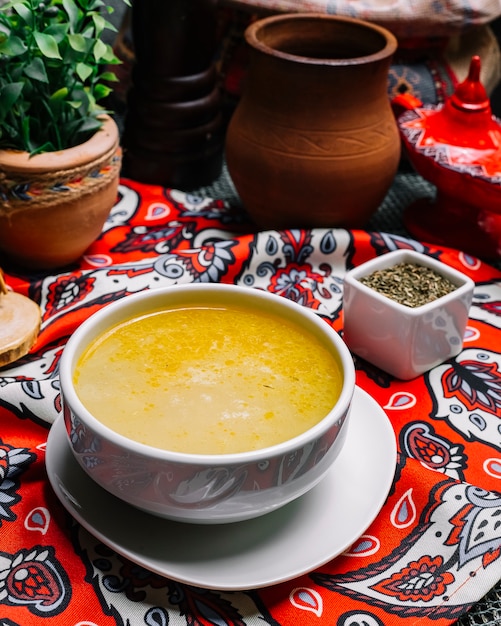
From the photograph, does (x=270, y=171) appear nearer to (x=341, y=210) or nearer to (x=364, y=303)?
(x=341, y=210)

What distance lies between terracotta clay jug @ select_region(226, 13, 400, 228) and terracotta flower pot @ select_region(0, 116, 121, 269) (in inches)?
7.2

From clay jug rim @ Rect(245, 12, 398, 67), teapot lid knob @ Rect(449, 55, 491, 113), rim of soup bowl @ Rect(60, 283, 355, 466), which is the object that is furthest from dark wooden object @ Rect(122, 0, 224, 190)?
rim of soup bowl @ Rect(60, 283, 355, 466)

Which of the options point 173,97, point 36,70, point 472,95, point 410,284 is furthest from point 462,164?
point 36,70

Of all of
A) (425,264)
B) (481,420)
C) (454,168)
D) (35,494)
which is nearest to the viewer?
(35,494)

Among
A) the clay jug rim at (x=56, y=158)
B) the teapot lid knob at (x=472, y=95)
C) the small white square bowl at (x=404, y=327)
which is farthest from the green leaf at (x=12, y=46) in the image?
the teapot lid knob at (x=472, y=95)

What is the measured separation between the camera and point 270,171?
98 centimetres

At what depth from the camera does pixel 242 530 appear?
55 centimetres

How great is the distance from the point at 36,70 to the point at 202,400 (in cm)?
45

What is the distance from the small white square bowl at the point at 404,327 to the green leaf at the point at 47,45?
38 cm

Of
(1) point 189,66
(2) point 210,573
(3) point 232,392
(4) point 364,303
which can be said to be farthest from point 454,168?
(2) point 210,573

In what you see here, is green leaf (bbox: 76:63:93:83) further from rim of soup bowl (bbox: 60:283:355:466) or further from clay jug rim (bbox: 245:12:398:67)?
rim of soup bowl (bbox: 60:283:355:466)

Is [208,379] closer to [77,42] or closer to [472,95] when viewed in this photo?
[77,42]

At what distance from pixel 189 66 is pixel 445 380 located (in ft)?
1.95

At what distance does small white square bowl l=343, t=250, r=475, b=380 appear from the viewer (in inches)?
29.9
